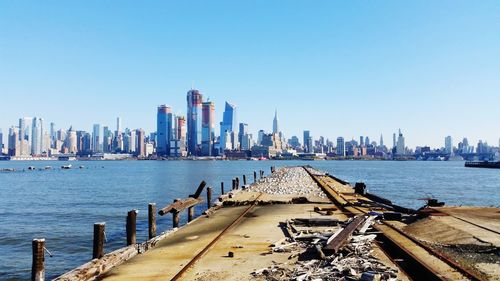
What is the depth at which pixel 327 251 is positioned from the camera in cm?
1256

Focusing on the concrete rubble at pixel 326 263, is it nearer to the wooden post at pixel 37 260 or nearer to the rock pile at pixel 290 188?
the wooden post at pixel 37 260

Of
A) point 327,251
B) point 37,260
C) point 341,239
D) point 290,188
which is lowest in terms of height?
point 290,188

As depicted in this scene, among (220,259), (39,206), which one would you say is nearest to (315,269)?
(220,259)

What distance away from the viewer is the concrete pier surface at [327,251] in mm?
11508

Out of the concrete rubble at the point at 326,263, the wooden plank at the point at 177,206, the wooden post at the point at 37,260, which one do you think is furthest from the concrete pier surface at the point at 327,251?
the wooden post at the point at 37,260

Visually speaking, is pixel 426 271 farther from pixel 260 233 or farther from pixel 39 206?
pixel 39 206

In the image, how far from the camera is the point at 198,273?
40.1ft

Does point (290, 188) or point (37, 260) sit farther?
point (290, 188)

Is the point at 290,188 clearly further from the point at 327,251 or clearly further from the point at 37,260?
the point at 37,260

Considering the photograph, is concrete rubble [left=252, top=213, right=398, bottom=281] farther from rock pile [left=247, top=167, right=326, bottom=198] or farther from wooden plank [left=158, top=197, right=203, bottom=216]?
rock pile [left=247, top=167, right=326, bottom=198]

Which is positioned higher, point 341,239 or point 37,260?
point 341,239

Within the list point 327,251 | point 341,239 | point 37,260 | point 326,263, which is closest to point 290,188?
point 341,239

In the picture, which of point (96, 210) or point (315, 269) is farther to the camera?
point (96, 210)

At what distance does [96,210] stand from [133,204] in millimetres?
5801
